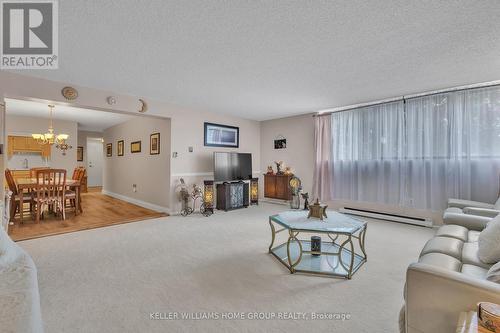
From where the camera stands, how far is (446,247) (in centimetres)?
180

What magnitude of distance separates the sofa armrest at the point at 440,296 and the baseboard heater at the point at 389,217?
3581 mm

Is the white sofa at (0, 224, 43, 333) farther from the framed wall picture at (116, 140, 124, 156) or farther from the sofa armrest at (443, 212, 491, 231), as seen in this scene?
the framed wall picture at (116, 140, 124, 156)

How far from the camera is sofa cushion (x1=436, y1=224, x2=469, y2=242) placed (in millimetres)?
2049

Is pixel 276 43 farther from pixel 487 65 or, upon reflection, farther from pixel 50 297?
pixel 50 297

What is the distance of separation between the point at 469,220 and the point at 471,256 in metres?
0.96

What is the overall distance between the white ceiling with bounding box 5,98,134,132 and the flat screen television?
2949 mm

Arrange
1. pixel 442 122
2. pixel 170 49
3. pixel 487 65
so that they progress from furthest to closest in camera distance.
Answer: pixel 442 122 → pixel 487 65 → pixel 170 49

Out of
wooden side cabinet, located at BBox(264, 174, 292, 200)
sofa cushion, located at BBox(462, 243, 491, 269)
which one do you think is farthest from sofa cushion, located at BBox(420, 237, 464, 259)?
A: wooden side cabinet, located at BBox(264, 174, 292, 200)

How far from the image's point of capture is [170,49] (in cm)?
243

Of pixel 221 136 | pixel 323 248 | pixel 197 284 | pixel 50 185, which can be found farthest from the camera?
pixel 221 136

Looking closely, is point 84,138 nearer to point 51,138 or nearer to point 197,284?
point 51,138

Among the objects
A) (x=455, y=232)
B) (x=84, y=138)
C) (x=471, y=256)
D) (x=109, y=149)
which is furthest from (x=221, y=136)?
(x=84, y=138)

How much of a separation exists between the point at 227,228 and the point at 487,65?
13.8ft

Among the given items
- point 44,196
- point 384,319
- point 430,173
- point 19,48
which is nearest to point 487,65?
point 430,173
